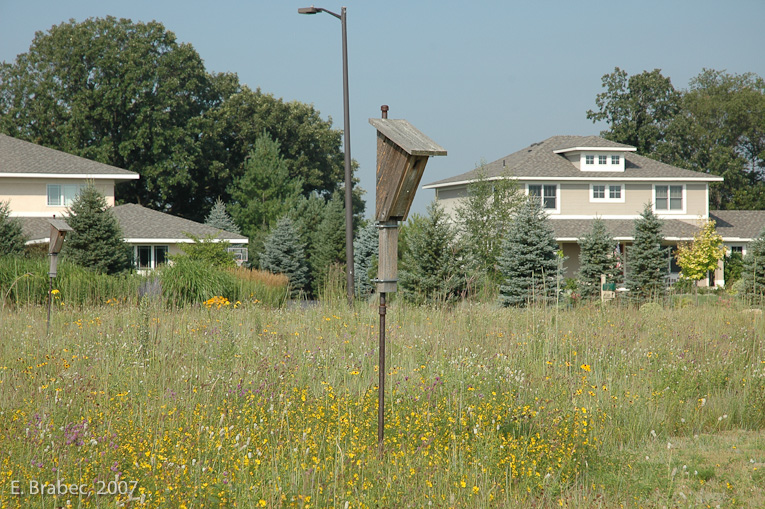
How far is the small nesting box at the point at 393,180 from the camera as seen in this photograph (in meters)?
5.61

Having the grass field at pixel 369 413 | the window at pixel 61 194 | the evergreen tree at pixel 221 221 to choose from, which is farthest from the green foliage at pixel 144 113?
the grass field at pixel 369 413

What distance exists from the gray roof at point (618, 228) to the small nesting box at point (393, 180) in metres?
26.4

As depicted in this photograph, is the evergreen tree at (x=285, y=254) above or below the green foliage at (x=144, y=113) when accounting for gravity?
below

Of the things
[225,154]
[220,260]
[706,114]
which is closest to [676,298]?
[220,260]

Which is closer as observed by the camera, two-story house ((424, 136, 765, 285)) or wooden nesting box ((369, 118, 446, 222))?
wooden nesting box ((369, 118, 446, 222))

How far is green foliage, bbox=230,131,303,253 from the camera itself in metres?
44.7

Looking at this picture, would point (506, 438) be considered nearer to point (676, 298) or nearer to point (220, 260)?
point (676, 298)

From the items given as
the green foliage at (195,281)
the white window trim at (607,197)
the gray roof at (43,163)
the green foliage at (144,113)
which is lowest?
the green foliage at (195,281)

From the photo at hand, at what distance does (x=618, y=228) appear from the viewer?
32.8m

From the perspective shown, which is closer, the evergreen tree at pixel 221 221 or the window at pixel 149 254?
the window at pixel 149 254

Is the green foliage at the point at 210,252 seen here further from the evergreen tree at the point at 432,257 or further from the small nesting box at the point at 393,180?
the small nesting box at the point at 393,180

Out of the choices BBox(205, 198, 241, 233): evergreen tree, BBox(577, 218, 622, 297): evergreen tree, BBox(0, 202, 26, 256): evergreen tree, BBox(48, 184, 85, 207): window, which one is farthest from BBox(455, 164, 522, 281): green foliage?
BBox(205, 198, 241, 233): evergreen tree

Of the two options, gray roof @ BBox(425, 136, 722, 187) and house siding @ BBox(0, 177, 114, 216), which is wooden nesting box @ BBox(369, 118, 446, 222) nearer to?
gray roof @ BBox(425, 136, 722, 187)

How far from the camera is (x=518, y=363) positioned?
8.32 meters
